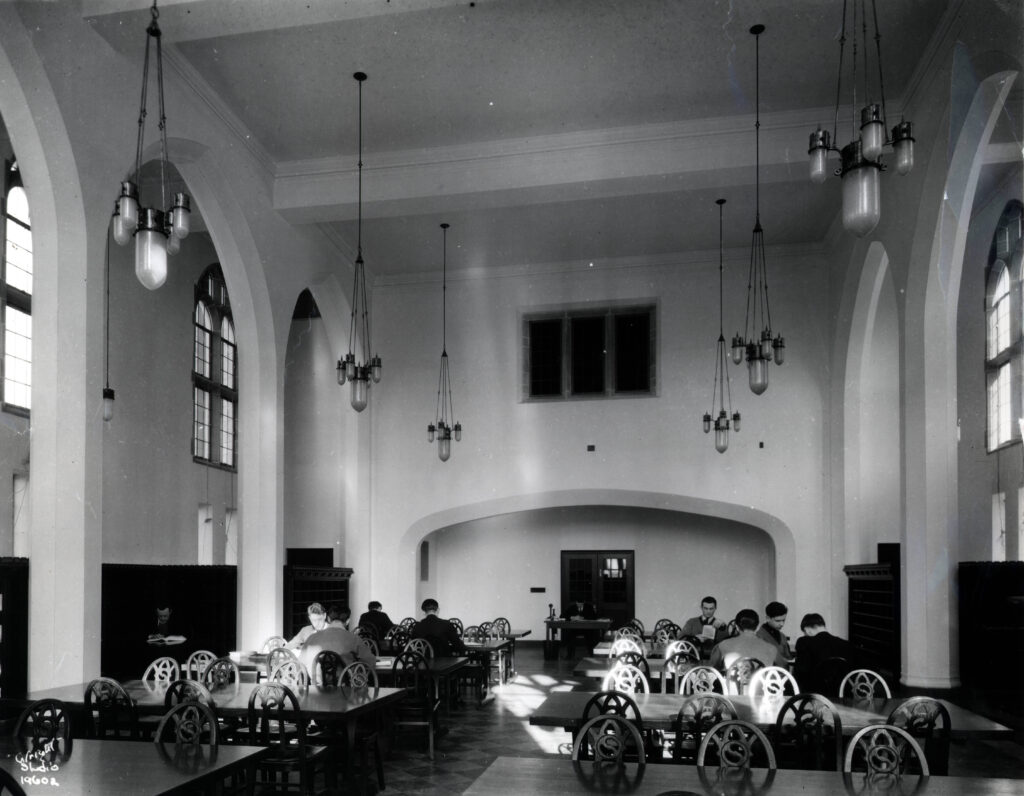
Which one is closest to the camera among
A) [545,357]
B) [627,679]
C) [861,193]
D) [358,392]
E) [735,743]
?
[861,193]

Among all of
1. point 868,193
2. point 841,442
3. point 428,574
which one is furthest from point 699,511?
point 868,193

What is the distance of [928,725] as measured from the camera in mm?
5441

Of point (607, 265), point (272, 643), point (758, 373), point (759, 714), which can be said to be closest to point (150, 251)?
point (759, 714)

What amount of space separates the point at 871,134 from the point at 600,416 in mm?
10678

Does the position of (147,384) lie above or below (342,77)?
below

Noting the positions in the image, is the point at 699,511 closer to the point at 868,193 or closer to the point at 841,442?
the point at 841,442

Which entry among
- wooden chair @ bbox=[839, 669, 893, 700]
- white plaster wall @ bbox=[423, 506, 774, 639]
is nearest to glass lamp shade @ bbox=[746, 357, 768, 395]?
wooden chair @ bbox=[839, 669, 893, 700]

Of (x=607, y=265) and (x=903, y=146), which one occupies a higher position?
(x=607, y=265)

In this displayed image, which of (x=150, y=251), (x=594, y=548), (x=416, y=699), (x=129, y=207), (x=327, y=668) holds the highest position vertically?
(x=129, y=207)

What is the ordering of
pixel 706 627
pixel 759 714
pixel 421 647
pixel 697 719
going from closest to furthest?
pixel 697 719 → pixel 759 714 → pixel 421 647 → pixel 706 627

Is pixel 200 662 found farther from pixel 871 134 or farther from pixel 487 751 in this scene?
pixel 871 134

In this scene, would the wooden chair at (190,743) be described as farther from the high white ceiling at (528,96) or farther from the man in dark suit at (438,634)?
the high white ceiling at (528,96)

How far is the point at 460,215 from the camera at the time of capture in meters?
13.2

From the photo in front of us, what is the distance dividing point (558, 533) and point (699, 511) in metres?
4.28
